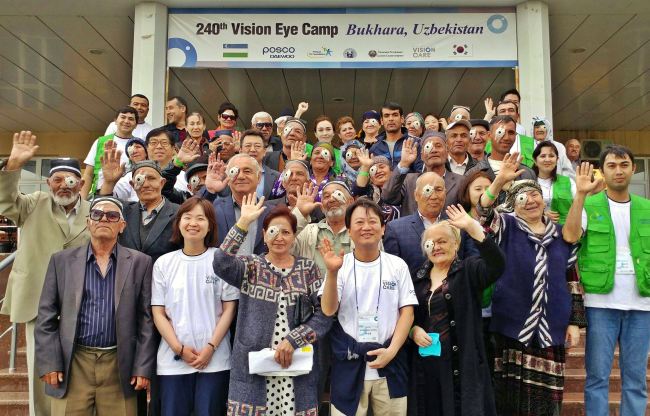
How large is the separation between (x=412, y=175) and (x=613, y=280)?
5.39 ft

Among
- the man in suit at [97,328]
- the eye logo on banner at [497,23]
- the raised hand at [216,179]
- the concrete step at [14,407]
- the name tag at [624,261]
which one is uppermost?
the eye logo on banner at [497,23]

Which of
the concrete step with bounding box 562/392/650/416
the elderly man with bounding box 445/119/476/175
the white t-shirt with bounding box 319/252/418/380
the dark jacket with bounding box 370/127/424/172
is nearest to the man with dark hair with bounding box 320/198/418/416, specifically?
the white t-shirt with bounding box 319/252/418/380

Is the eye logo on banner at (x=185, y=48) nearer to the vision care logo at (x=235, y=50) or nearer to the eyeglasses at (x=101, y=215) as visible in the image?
the vision care logo at (x=235, y=50)

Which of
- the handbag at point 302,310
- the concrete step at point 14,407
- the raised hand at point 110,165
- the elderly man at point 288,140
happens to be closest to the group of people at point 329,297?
the handbag at point 302,310

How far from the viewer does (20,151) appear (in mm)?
3936

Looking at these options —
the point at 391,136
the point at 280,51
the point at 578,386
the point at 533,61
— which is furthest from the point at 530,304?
the point at 280,51

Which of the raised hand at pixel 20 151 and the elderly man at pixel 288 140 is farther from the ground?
the elderly man at pixel 288 140

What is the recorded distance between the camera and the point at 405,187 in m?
4.55

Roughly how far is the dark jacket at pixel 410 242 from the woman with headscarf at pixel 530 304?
8.2 inches

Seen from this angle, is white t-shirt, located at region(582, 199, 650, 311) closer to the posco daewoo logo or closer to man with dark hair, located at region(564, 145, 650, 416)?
man with dark hair, located at region(564, 145, 650, 416)

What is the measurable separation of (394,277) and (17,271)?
2.66 m

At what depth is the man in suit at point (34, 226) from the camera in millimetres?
3928

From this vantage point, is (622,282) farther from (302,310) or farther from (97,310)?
(97,310)

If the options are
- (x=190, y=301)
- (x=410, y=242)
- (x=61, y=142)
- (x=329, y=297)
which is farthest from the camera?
(x=61, y=142)
